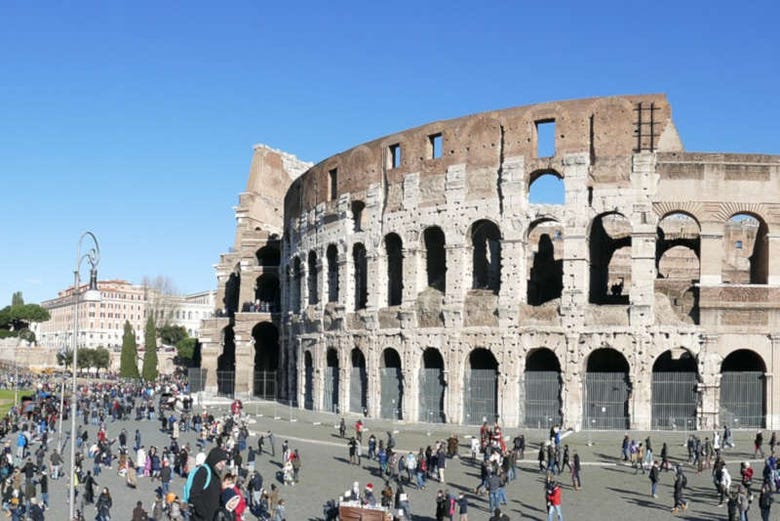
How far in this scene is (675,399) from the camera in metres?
35.0

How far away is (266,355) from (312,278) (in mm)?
12603

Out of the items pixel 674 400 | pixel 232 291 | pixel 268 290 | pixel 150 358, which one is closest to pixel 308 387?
pixel 268 290

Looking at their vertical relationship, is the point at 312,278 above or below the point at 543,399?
above

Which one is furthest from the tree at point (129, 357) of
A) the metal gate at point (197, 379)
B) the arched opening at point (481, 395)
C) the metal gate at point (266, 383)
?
the arched opening at point (481, 395)

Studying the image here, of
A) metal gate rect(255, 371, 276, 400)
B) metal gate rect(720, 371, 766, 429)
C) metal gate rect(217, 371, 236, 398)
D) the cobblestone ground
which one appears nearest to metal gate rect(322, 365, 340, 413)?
the cobblestone ground

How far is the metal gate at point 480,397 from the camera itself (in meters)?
37.0

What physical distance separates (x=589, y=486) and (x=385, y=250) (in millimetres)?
19049

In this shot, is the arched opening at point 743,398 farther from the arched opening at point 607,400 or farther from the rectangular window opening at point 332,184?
the rectangular window opening at point 332,184

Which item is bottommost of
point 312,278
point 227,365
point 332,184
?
point 227,365

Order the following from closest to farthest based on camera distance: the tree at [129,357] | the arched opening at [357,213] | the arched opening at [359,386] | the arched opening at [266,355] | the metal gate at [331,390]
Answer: the arched opening at [359,386] → the arched opening at [357,213] → the metal gate at [331,390] → the arched opening at [266,355] → the tree at [129,357]

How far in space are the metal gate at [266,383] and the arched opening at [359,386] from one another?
12.7 meters

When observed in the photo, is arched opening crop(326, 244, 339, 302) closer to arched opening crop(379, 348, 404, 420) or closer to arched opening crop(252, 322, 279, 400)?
arched opening crop(379, 348, 404, 420)

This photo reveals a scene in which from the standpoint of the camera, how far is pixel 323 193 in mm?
46438

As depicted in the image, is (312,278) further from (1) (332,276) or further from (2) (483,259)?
(2) (483,259)
